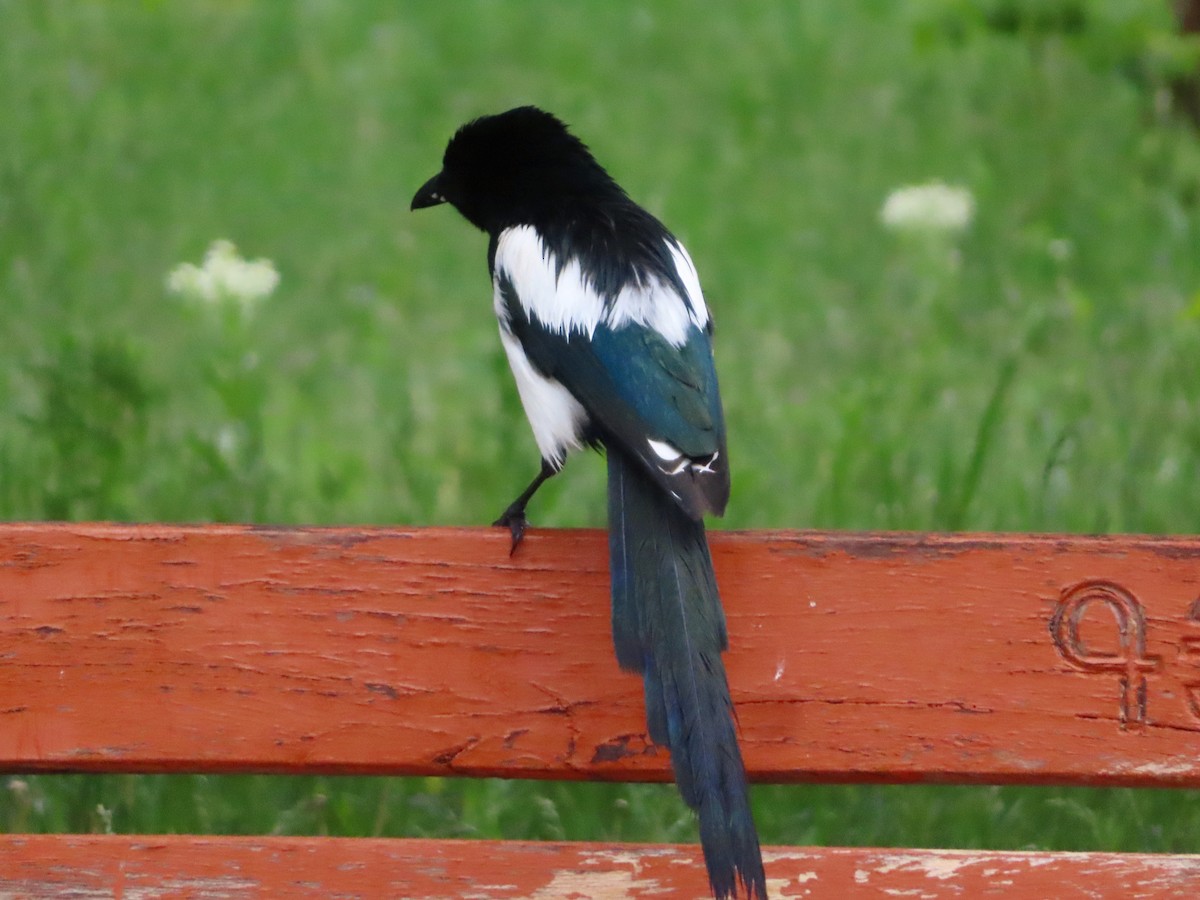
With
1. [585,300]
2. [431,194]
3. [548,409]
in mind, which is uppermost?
[431,194]

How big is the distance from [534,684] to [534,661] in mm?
24

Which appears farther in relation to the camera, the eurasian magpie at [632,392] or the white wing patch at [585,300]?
the white wing patch at [585,300]

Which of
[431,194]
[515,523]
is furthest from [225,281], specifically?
[515,523]

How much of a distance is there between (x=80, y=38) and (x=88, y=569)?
18.9 ft

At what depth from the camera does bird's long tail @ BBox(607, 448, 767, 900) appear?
146 centimetres

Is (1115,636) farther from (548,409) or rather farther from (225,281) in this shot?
(225,281)

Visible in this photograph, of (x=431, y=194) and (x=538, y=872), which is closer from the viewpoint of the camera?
(x=538, y=872)

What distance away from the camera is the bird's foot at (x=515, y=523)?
1758 mm

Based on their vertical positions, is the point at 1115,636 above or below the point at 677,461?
below

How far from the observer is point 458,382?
15.5 ft

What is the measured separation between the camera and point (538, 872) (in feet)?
5.74

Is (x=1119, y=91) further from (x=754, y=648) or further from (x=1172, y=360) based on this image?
(x=754, y=648)

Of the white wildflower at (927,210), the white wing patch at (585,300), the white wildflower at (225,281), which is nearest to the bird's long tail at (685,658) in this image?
the white wing patch at (585,300)

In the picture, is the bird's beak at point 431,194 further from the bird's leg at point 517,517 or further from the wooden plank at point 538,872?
the wooden plank at point 538,872
